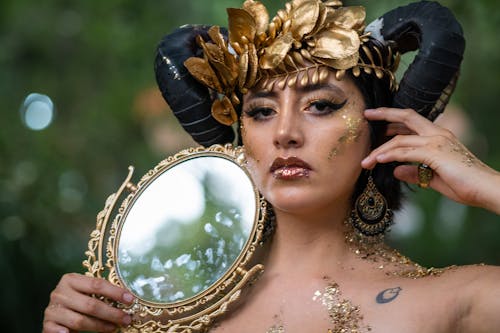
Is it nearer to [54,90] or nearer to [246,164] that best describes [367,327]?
[246,164]

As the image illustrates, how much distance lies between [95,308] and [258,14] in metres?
1.27

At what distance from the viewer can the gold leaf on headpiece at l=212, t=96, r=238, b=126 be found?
3.55 meters

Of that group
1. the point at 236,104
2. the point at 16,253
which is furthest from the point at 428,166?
the point at 16,253

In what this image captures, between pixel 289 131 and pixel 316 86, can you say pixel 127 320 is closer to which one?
pixel 289 131

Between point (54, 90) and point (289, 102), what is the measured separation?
6.20 metres

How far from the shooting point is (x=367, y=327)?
310cm

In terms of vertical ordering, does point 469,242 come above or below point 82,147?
below

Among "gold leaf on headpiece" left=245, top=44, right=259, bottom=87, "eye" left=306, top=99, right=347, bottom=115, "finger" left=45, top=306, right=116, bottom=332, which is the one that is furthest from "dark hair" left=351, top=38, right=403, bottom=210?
"finger" left=45, top=306, right=116, bottom=332

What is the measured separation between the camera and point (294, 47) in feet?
10.8

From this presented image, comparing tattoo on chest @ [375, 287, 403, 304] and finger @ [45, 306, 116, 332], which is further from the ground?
finger @ [45, 306, 116, 332]

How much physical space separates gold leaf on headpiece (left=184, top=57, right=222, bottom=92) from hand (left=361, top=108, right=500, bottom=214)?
0.64 meters

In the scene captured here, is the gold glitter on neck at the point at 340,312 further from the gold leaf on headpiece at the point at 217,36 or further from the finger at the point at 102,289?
the gold leaf on headpiece at the point at 217,36

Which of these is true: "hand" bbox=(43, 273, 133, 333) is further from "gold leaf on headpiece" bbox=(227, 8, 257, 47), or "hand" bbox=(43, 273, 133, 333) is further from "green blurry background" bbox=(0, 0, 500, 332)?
"green blurry background" bbox=(0, 0, 500, 332)

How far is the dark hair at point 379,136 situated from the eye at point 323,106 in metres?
0.13
